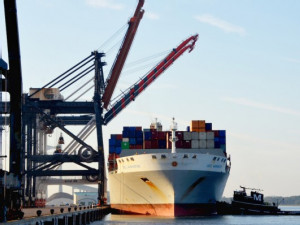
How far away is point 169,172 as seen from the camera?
58125mm

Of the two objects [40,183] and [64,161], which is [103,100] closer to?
[64,161]

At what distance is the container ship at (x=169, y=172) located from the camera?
5816 centimetres

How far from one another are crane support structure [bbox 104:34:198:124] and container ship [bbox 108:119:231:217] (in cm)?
619

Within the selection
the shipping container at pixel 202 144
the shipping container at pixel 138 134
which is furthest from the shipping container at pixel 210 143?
the shipping container at pixel 138 134

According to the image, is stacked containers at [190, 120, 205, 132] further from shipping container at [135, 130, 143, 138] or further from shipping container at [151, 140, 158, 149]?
shipping container at [135, 130, 143, 138]

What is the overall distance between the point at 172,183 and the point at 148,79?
77.7 ft

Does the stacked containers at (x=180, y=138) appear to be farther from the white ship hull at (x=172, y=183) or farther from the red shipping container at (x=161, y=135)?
the white ship hull at (x=172, y=183)

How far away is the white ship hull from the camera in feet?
190

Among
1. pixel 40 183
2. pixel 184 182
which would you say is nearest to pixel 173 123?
pixel 184 182

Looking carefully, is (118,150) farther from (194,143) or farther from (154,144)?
(194,143)

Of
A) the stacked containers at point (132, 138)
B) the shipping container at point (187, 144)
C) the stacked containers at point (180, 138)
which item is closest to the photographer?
the shipping container at point (187, 144)

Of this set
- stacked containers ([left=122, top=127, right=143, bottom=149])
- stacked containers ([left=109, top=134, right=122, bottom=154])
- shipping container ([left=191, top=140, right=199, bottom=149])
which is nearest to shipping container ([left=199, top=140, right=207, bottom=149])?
shipping container ([left=191, top=140, right=199, bottom=149])

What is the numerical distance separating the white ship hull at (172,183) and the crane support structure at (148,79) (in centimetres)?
1391

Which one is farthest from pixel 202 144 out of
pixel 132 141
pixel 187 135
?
pixel 132 141
